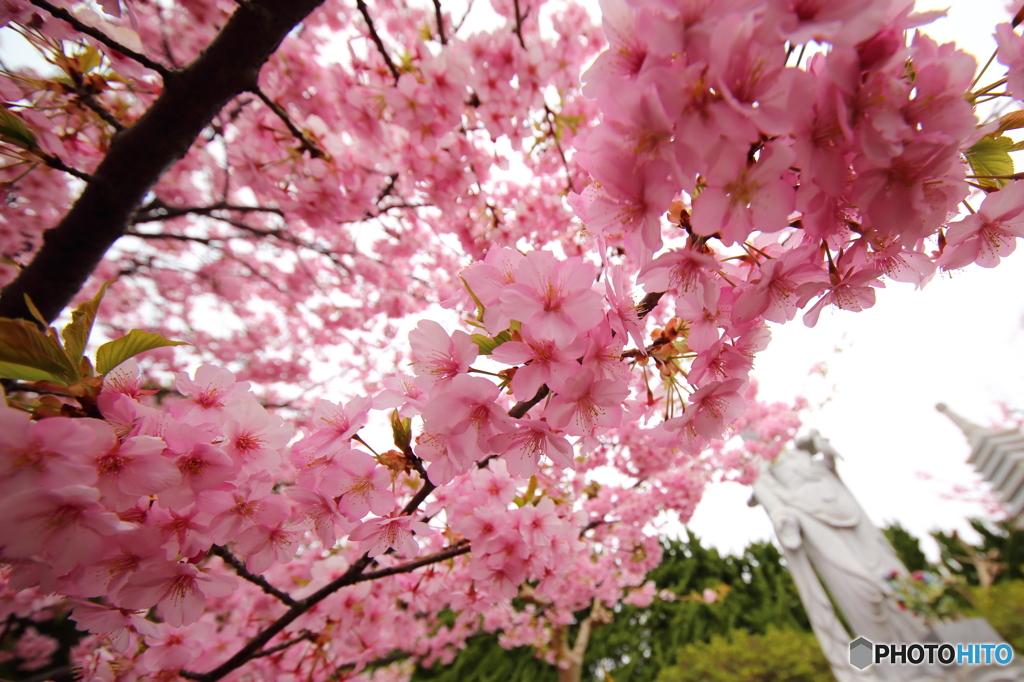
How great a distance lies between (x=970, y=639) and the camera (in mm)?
4176

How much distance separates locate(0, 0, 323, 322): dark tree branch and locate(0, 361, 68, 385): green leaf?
0.87m

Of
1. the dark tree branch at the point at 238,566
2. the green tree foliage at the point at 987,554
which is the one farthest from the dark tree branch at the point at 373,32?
the green tree foliage at the point at 987,554

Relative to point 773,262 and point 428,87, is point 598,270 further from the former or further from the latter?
point 428,87

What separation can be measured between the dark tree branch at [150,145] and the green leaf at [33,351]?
848 millimetres

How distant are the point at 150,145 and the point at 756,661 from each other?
23.5ft

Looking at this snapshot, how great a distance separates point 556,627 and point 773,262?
A: 5922 millimetres

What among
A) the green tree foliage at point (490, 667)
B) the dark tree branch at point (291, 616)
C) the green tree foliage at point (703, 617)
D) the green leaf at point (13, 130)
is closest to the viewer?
the green leaf at point (13, 130)

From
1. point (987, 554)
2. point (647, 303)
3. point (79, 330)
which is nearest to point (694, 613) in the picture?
point (987, 554)

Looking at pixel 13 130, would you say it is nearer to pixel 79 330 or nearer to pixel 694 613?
pixel 79 330

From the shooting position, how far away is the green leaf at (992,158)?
29.0 inches

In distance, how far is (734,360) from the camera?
81cm

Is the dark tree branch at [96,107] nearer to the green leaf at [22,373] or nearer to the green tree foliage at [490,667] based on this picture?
the green leaf at [22,373]

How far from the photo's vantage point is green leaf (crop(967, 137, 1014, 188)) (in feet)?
2.42

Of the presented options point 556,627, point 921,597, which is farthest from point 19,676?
point 921,597
